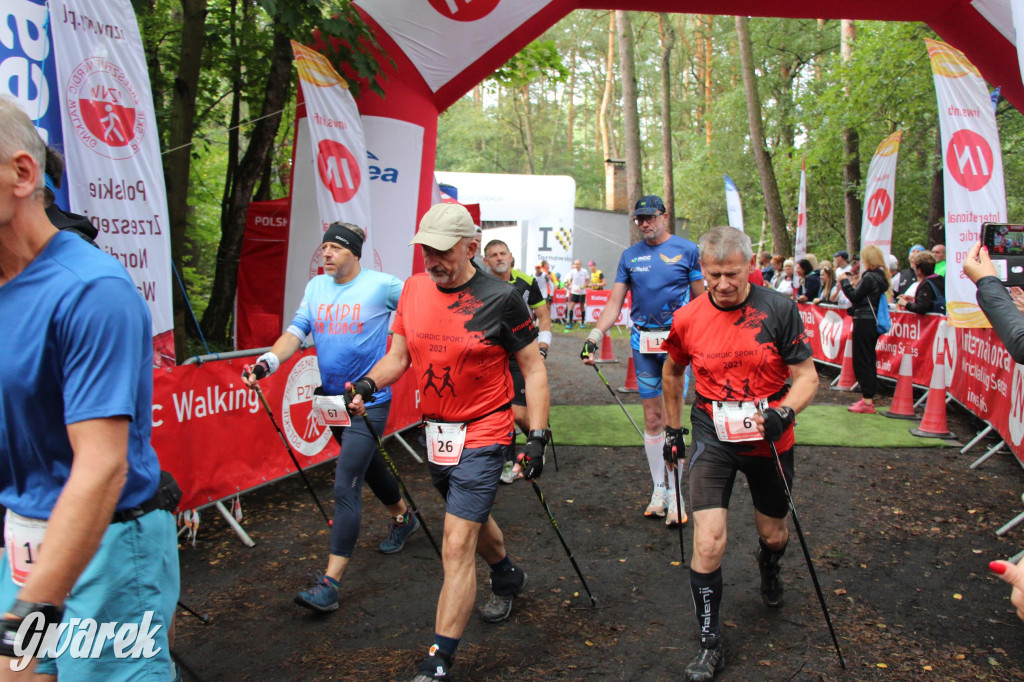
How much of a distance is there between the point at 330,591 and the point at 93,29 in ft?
13.5

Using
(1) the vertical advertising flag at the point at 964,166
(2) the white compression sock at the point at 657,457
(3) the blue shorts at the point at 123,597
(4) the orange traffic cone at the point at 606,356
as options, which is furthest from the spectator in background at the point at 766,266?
(3) the blue shorts at the point at 123,597

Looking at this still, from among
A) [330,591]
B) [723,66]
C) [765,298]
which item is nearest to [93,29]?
[330,591]

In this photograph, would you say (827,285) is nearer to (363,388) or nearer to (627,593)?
(627,593)

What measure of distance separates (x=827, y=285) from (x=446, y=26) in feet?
28.1

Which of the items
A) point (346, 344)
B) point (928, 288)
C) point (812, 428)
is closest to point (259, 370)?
point (346, 344)

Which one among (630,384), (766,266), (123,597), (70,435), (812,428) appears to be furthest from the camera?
(766,266)

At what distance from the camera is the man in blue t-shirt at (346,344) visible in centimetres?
421

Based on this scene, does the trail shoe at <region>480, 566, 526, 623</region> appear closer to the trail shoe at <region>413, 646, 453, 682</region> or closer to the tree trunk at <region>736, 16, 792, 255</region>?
the trail shoe at <region>413, 646, 453, 682</region>

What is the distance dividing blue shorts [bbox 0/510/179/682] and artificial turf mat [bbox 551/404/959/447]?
21.3 feet

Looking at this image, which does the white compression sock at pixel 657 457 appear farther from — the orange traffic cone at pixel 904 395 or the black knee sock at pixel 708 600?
the orange traffic cone at pixel 904 395

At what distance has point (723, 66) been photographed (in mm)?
38594

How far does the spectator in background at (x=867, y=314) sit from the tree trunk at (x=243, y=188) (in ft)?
26.1

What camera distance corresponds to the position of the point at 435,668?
3135mm

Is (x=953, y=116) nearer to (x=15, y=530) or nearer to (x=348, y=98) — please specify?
(x=348, y=98)
